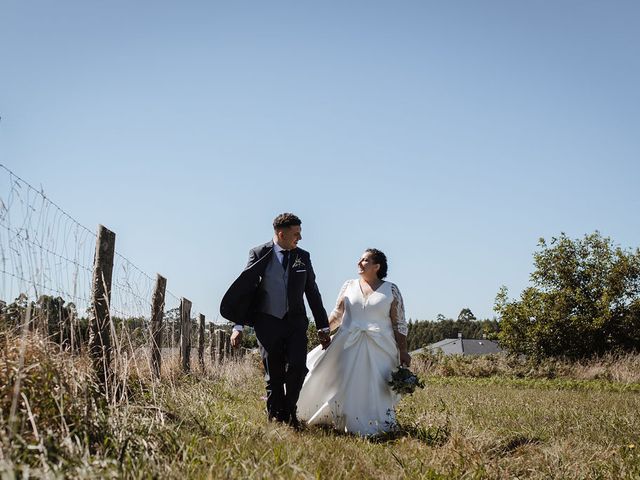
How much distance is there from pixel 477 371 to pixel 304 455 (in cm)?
2337

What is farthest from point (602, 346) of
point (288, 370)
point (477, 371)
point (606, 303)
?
point (288, 370)

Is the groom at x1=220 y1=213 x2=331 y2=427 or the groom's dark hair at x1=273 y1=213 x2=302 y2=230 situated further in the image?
the groom's dark hair at x1=273 y1=213 x2=302 y2=230

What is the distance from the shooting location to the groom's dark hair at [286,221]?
6.41 meters

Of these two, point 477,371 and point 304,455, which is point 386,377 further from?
point 477,371

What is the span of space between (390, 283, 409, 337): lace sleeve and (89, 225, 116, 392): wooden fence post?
119 inches

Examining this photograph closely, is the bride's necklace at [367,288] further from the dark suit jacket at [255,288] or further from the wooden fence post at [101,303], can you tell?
the wooden fence post at [101,303]

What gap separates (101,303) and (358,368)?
2.73m

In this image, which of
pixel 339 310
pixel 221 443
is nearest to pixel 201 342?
pixel 339 310

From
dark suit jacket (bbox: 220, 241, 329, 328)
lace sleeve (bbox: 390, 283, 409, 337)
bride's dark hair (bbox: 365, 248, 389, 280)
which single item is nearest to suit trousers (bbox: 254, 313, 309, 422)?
dark suit jacket (bbox: 220, 241, 329, 328)

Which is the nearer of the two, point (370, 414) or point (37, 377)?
point (37, 377)

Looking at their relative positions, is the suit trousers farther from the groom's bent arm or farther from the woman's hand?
the woman's hand

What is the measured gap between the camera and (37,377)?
3.42 m

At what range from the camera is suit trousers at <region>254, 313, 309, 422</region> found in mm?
6188

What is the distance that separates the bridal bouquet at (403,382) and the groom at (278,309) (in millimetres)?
944
